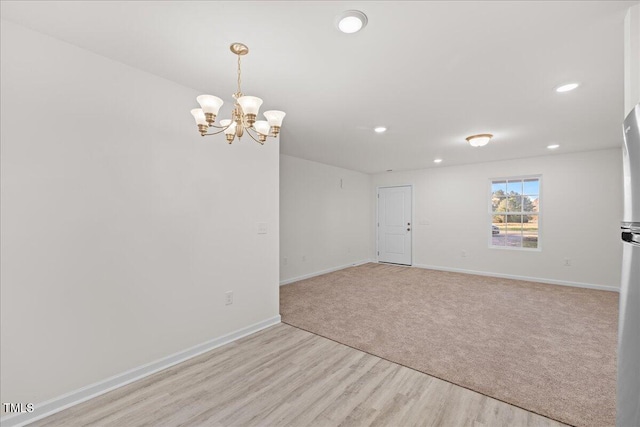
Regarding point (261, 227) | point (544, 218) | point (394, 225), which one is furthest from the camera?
point (394, 225)

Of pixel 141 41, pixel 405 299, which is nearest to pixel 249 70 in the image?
pixel 141 41

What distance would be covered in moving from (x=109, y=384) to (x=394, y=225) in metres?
6.24

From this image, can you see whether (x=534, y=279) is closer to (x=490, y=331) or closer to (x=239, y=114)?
(x=490, y=331)

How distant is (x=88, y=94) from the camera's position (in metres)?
1.92

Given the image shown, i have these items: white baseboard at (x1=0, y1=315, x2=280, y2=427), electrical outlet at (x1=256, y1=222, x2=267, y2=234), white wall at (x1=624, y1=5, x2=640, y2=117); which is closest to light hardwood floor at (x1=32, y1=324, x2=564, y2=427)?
white baseboard at (x1=0, y1=315, x2=280, y2=427)

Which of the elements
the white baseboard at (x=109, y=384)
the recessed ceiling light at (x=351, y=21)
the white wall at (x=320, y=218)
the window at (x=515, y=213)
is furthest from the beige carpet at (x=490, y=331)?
the recessed ceiling light at (x=351, y=21)

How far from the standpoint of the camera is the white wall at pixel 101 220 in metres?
1.67

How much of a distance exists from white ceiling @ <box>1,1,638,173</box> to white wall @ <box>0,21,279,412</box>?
28 centimetres

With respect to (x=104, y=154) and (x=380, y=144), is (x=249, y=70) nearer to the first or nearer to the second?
(x=104, y=154)

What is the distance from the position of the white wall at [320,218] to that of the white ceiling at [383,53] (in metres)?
2.22

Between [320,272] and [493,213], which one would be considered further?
[320,272]

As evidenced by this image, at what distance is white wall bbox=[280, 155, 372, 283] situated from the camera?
5195mm

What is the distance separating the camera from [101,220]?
1968mm

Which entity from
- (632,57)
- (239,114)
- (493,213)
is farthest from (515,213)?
(239,114)
